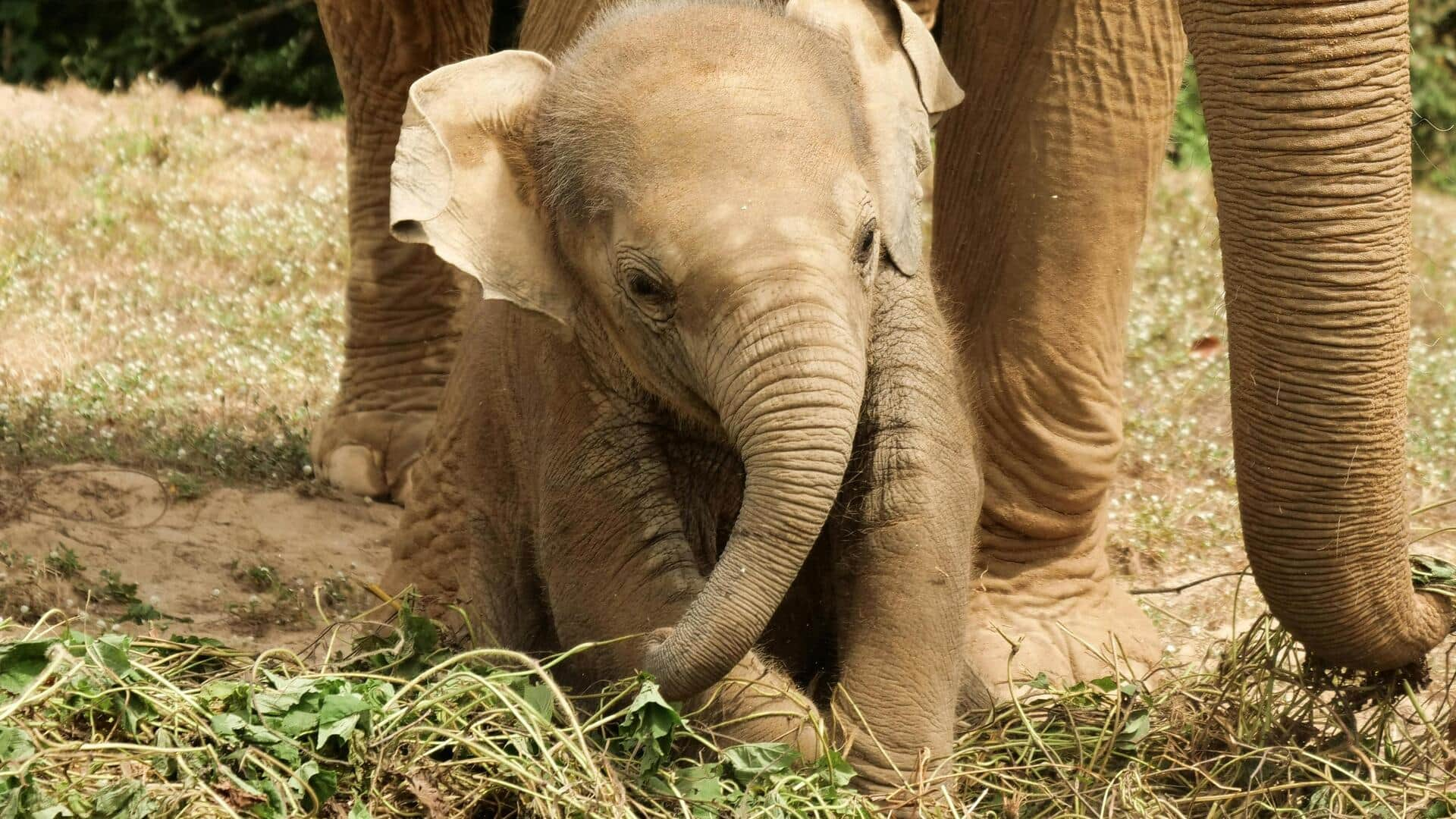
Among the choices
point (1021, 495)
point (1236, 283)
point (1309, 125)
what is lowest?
point (1021, 495)

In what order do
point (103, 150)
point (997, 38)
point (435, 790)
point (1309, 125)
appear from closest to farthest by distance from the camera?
point (1309, 125) → point (435, 790) → point (997, 38) → point (103, 150)

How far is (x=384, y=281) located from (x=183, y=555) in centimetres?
152

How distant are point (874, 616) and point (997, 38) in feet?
5.77

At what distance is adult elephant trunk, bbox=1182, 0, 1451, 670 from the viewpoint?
127 inches

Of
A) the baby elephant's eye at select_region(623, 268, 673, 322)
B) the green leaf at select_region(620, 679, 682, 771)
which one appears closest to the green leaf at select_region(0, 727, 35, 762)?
the green leaf at select_region(620, 679, 682, 771)

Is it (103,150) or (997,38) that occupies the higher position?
(997,38)

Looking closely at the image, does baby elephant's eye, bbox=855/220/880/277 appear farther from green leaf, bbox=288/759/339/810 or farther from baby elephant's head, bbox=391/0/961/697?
green leaf, bbox=288/759/339/810

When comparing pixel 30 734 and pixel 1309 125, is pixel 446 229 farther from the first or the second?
pixel 1309 125

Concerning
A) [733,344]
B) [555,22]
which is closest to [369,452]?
[555,22]

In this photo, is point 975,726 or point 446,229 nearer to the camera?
point 446,229

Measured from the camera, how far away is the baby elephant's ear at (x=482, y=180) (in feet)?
12.4

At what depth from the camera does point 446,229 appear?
379cm

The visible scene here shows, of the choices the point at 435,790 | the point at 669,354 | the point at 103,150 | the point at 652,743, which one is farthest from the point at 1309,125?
the point at 103,150

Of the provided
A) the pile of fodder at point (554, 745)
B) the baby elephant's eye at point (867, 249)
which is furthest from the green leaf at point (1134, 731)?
the baby elephant's eye at point (867, 249)
